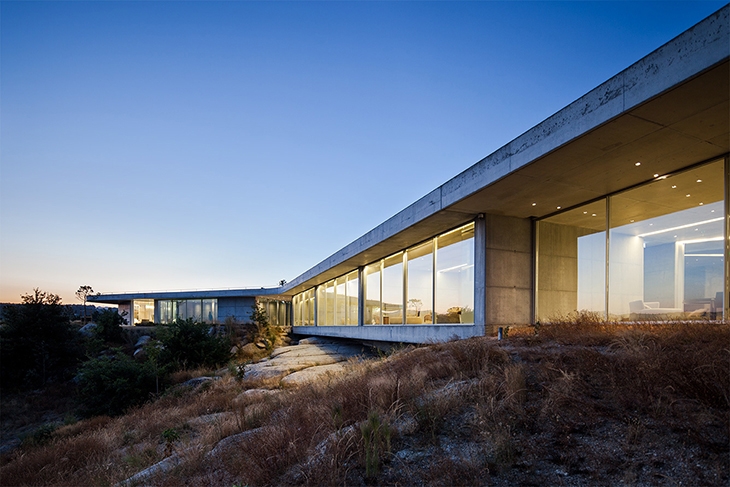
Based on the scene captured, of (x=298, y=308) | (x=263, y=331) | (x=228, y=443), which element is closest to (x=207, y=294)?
(x=298, y=308)

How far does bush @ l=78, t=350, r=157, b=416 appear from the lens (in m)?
14.4

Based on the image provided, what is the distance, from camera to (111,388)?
47.9 feet

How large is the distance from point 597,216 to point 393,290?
9.36 metres

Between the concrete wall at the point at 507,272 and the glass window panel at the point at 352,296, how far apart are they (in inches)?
433

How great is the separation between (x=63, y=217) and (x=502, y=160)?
99.5 feet

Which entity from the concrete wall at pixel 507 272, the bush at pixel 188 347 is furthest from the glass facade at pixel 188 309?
the concrete wall at pixel 507 272

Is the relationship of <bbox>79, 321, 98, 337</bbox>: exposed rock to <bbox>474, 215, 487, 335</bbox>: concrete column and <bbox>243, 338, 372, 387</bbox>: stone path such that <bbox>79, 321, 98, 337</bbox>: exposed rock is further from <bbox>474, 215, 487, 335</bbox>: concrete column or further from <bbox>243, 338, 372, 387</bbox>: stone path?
<bbox>474, 215, 487, 335</bbox>: concrete column

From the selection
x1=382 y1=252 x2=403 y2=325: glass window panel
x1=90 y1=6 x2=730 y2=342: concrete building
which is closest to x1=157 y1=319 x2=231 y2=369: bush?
x1=382 y1=252 x2=403 y2=325: glass window panel

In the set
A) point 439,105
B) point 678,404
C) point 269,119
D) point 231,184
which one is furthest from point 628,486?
point 231,184

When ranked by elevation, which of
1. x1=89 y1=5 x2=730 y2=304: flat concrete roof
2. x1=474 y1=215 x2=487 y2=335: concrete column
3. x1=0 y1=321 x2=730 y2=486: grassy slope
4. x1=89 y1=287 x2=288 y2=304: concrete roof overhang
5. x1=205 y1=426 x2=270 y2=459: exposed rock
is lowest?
x1=89 y1=287 x2=288 y2=304: concrete roof overhang

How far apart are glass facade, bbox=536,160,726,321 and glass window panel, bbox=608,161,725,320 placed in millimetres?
19

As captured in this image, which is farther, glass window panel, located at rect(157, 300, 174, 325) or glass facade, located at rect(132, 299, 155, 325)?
glass facade, located at rect(132, 299, 155, 325)

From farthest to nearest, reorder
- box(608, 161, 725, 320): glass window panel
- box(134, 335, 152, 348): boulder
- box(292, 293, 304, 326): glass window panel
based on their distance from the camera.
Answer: box(292, 293, 304, 326): glass window panel < box(134, 335, 152, 348): boulder < box(608, 161, 725, 320): glass window panel

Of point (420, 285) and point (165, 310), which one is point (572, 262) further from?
point (165, 310)
